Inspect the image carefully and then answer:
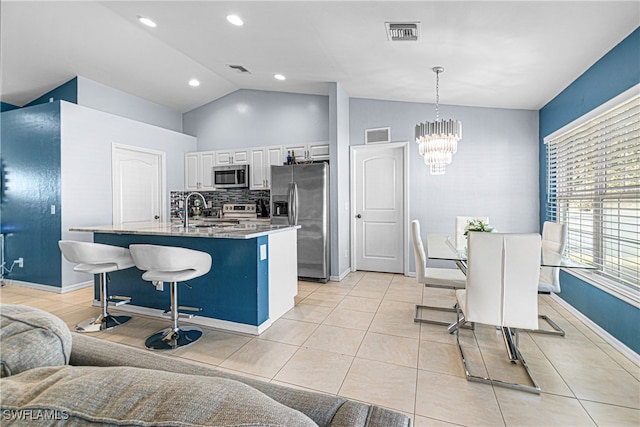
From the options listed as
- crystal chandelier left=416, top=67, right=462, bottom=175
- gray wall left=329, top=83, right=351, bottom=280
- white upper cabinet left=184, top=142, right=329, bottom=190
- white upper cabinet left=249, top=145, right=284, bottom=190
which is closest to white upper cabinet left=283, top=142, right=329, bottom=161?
white upper cabinet left=184, top=142, right=329, bottom=190

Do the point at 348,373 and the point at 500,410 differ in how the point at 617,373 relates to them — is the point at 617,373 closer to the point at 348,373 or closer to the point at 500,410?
the point at 500,410

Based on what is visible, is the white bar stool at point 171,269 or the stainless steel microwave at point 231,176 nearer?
the white bar stool at point 171,269

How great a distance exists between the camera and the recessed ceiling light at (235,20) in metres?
3.07

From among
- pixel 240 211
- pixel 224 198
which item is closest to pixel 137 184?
pixel 224 198

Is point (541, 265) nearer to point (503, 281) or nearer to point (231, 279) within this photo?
point (503, 281)

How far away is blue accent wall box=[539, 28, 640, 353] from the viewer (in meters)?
2.36

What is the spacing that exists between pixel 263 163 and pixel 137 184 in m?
2.14

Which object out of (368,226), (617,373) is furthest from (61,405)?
(368,226)

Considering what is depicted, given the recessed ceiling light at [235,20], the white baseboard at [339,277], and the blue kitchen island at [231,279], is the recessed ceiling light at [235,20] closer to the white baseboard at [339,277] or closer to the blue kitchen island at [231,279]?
the blue kitchen island at [231,279]

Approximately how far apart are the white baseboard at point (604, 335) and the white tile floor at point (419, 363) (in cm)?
4

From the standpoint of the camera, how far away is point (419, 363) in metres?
2.27

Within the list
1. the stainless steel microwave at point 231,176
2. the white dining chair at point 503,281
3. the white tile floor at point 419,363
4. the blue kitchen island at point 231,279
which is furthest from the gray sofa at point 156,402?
the stainless steel microwave at point 231,176

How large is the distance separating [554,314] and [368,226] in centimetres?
264

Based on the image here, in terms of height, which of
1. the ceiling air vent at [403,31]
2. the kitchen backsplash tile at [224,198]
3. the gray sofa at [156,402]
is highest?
the ceiling air vent at [403,31]
